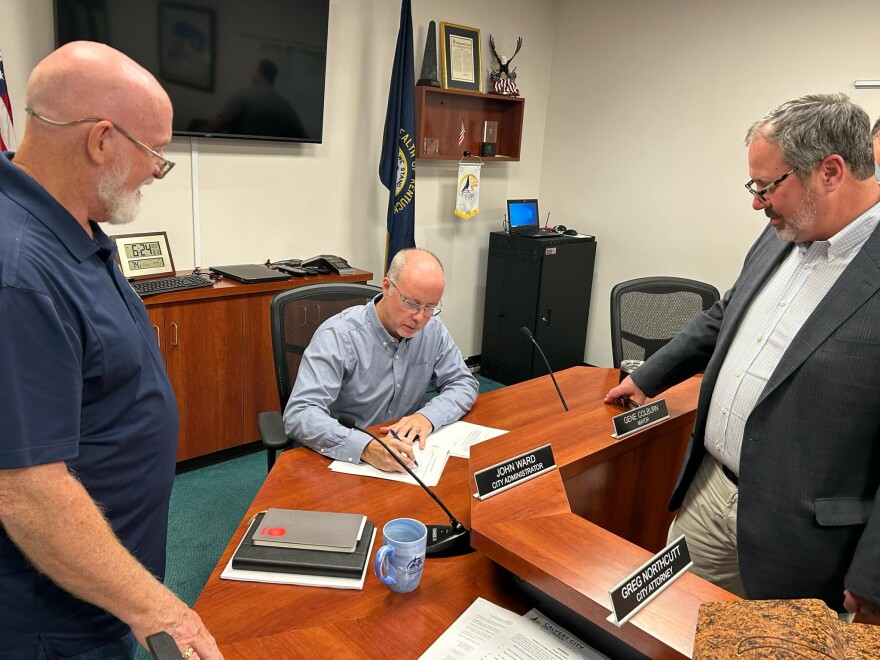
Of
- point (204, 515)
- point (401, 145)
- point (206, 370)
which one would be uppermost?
point (401, 145)

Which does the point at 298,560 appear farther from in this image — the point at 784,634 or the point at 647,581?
the point at 784,634

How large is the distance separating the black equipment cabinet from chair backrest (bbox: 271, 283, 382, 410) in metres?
2.25

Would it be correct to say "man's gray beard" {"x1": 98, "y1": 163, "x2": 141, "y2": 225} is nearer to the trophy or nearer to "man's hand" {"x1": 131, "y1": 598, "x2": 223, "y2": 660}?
"man's hand" {"x1": 131, "y1": 598, "x2": 223, "y2": 660}

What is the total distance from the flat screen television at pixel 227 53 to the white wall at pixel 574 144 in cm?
16

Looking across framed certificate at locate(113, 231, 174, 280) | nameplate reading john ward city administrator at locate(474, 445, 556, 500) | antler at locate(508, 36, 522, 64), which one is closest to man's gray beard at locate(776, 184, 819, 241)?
nameplate reading john ward city administrator at locate(474, 445, 556, 500)

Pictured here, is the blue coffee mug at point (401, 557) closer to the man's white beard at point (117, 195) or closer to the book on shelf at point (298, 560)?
the book on shelf at point (298, 560)

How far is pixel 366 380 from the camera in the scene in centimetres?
200

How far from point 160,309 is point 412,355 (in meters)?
1.31

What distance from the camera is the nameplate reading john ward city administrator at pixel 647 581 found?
946mm

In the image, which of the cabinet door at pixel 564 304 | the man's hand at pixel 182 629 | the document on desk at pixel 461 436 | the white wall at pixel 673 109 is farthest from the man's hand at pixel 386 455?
the white wall at pixel 673 109

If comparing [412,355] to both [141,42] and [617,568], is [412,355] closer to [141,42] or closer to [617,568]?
[617,568]

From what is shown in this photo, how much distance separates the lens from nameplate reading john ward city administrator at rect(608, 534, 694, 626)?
0.95m

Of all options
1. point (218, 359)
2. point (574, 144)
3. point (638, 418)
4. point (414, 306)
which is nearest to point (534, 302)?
point (574, 144)

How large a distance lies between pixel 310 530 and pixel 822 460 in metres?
1.06
